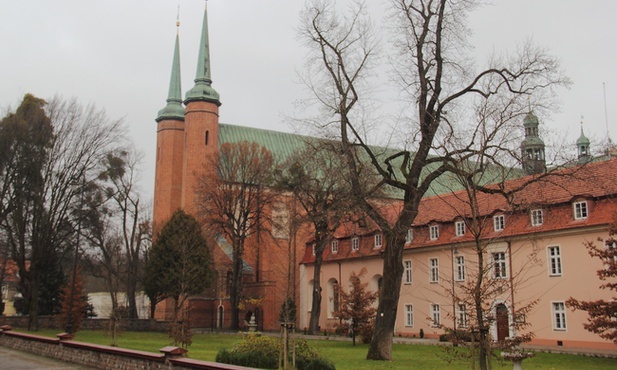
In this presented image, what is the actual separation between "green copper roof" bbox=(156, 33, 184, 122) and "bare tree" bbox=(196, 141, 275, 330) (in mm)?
11601

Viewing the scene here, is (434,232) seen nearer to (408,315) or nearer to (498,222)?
(498,222)

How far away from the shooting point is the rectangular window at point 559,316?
27703 millimetres

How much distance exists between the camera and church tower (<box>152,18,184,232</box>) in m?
52.7

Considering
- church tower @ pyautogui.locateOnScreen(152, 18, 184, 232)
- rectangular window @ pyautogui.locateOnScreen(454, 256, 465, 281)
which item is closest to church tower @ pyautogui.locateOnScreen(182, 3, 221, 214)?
church tower @ pyautogui.locateOnScreen(152, 18, 184, 232)

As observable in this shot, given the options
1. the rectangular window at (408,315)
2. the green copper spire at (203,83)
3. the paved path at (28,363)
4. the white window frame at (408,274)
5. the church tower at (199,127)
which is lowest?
the paved path at (28,363)

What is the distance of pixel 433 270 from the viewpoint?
35.5 metres

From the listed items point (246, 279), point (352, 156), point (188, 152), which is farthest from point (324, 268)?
point (352, 156)

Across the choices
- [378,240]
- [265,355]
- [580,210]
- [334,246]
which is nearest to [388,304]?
[265,355]

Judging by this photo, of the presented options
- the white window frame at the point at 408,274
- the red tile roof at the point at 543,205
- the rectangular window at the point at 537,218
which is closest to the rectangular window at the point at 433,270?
the red tile roof at the point at 543,205

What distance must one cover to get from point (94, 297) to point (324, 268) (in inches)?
1691

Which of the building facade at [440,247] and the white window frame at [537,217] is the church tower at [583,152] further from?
the white window frame at [537,217]

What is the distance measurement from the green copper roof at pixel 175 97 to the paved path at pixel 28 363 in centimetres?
3492

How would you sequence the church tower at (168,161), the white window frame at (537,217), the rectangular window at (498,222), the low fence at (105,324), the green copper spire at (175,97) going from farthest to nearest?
the green copper spire at (175,97), the church tower at (168,161), the low fence at (105,324), the rectangular window at (498,222), the white window frame at (537,217)

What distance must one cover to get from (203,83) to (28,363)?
36.7 metres
